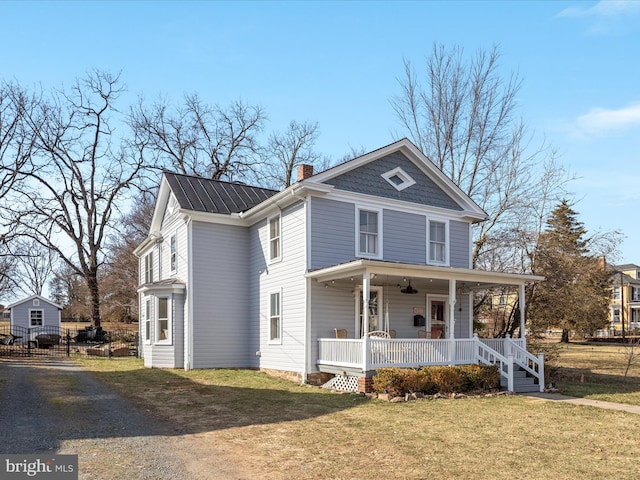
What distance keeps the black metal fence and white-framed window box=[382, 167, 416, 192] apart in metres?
14.8

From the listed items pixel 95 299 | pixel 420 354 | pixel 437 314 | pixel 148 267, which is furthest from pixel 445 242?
pixel 95 299

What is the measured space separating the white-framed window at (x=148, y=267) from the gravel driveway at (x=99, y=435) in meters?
11.0

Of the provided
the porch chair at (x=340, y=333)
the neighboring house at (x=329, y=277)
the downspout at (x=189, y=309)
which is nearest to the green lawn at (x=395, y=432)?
the neighboring house at (x=329, y=277)

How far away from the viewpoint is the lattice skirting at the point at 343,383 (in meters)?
13.6

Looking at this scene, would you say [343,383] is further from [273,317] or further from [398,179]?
[398,179]

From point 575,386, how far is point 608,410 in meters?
5.02

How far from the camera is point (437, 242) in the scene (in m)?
18.0

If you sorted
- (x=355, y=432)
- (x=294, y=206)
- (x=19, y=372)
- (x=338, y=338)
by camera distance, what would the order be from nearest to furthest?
(x=355, y=432), (x=338, y=338), (x=294, y=206), (x=19, y=372)

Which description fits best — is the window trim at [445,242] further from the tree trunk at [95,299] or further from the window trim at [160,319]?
the tree trunk at [95,299]

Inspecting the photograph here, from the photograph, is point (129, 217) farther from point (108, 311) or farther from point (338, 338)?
point (338, 338)

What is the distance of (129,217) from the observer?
42.1 metres

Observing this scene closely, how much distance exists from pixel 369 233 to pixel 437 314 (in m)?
3.88

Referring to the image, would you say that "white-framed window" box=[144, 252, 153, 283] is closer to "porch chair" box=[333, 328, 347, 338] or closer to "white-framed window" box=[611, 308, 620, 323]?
"porch chair" box=[333, 328, 347, 338]

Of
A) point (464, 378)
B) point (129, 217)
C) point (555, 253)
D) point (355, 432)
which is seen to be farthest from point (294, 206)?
point (129, 217)
